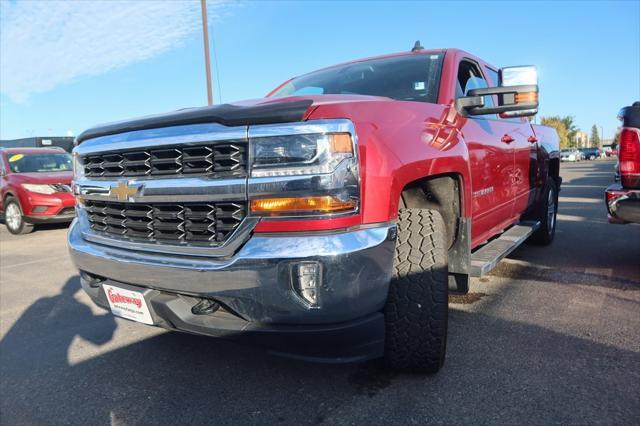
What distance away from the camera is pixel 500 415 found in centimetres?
206

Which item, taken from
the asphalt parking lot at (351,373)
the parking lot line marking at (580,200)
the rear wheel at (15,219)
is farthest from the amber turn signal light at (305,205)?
the parking lot line marking at (580,200)

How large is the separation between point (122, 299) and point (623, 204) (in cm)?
360

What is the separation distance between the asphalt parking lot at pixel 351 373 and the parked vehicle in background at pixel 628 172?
647 mm

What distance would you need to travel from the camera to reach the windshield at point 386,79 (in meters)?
3.04

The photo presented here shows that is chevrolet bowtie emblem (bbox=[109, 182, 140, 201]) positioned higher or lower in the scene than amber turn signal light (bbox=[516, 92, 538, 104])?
lower

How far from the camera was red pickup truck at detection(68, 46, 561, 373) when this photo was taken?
6.06 feet

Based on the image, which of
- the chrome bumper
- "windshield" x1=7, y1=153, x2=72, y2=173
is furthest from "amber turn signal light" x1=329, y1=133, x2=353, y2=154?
"windshield" x1=7, y1=153, x2=72, y2=173

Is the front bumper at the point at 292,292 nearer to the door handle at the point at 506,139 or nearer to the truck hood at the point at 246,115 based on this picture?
the truck hood at the point at 246,115

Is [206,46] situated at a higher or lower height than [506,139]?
higher

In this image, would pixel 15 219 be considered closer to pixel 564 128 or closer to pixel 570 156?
pixel 570 156

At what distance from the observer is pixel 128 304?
2.30m

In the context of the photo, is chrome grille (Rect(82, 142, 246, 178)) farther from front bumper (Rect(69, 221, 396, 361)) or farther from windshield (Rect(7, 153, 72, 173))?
windshield (Rect(7, 153, 72, 173))

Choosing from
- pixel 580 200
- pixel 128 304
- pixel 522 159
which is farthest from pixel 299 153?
pixel 580 200

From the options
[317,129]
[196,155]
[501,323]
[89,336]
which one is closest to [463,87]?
[501,323]
